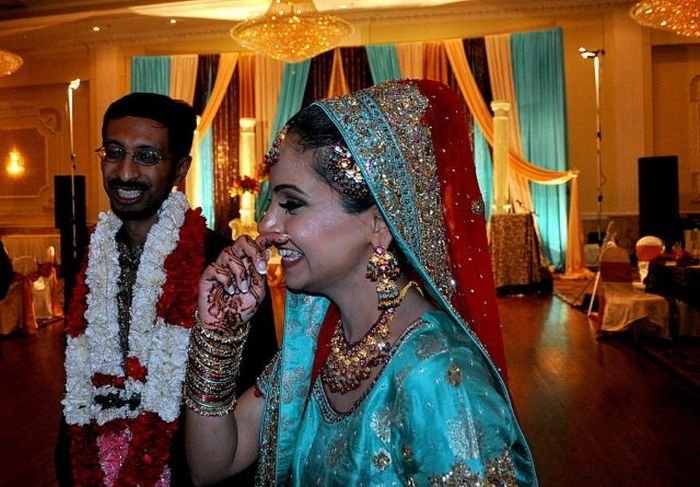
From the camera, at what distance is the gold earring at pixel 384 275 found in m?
1.23

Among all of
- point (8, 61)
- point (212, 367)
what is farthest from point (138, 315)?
point (8, 61)

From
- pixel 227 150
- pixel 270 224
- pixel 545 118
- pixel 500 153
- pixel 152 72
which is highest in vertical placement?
pixel 152 72

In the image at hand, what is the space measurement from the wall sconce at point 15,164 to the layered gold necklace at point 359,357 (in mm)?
15380

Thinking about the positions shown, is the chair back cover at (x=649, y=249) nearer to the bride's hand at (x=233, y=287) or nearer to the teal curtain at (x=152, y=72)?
the bride's hand at (x=233, y=287)

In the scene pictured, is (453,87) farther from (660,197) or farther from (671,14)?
(671,14)

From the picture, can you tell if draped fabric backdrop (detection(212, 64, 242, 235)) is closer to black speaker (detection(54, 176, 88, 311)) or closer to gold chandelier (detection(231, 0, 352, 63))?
black speaker (detection(54, 176, 88, 311))

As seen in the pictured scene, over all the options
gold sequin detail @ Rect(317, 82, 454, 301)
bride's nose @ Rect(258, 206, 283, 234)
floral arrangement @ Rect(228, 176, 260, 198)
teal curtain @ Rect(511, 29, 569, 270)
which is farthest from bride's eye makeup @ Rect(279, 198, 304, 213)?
teal curtain @ Rect(511, 29, 569, 270)

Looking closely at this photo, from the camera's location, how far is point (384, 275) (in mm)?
1236

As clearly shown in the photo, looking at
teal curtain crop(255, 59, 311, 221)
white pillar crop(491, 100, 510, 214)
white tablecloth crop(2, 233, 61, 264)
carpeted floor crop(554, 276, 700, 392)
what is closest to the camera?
carpeted floor crop(554, 276, 700, 392)

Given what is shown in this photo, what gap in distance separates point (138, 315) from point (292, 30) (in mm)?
7499

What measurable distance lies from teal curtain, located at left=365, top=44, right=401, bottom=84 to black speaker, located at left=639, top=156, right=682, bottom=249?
475 centimetres

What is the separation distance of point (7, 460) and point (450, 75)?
1049 cm

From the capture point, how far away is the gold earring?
123 centimetres

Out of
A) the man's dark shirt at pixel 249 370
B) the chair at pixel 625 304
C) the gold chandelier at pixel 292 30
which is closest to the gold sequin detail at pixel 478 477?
the man's dark shirt at pixel 249 370
